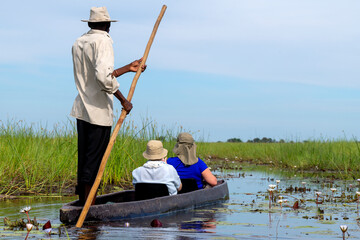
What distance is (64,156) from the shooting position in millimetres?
12469

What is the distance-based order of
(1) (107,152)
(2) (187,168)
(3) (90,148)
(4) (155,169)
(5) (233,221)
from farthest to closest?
(2) (187,168) < (4) (155,169) < (5) (233,221) < (3) (90,148) < (1) (107,152)

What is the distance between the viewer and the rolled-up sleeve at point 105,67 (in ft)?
23.7

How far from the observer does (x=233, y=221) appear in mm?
8008

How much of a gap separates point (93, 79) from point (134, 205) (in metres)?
2.03

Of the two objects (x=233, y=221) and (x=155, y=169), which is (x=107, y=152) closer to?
(x=155, y=169)

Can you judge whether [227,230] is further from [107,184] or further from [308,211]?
[107,184]

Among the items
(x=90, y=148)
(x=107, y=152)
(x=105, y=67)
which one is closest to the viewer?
(x=105, y=67)

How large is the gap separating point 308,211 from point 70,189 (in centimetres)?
568

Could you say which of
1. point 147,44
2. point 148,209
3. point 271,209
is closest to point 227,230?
point 148,209

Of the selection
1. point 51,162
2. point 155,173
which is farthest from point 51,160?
point 155,173

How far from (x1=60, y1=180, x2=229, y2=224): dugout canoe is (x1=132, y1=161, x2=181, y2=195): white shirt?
0.30 m

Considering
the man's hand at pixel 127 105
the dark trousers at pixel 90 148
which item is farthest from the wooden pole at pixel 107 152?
the dark trousers at pixel 90 148

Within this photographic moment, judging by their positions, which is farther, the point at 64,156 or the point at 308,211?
the point at 64,156

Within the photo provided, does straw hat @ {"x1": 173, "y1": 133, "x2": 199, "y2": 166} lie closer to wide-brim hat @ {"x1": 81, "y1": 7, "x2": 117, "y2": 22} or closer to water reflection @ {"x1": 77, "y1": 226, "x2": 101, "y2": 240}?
water reflection @ {"x1": 77, "y1": 226, "x2": 101, "y2": 240}
